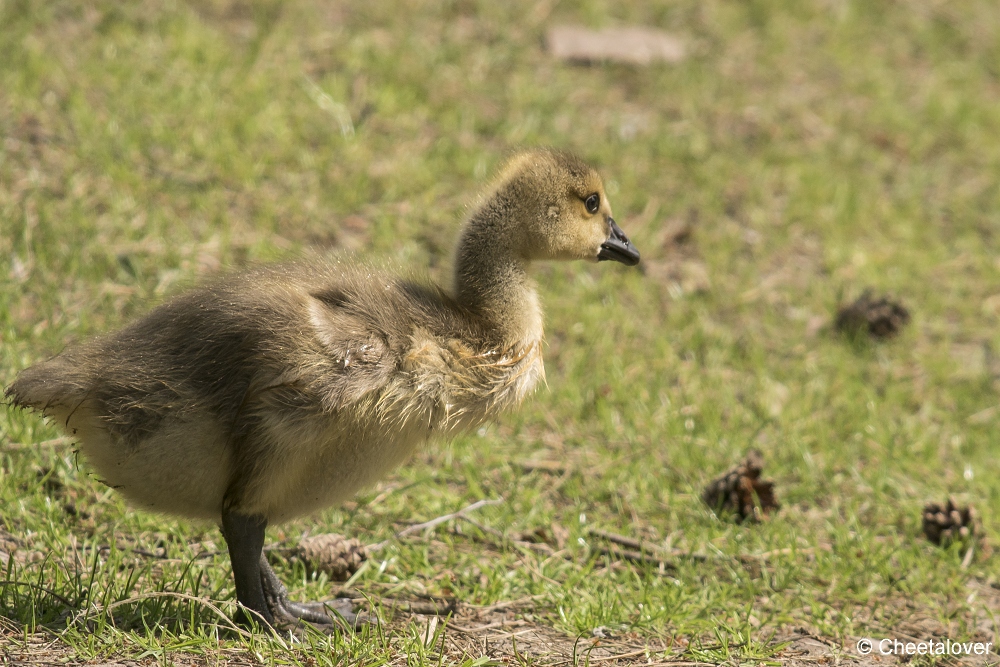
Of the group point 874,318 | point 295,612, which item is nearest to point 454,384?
point 295,612

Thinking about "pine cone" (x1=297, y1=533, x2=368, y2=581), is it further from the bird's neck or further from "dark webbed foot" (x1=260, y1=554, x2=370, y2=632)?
the bird's neck

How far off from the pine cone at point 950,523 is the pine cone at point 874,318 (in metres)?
1.83

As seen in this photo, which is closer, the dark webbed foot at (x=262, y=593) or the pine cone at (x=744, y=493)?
the dark webbed foot at (x=262, y=593)

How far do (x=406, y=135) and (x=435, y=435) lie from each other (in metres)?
4.09

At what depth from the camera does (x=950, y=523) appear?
15.3 feet

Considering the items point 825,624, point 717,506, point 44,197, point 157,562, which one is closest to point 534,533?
point 717,506

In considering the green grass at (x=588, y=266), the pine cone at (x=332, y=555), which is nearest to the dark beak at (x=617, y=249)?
the green grass at (x=588, y=266)

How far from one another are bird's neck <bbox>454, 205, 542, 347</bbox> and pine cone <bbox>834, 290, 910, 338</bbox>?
3261 millimetres

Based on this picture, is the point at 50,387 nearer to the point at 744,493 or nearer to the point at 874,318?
the point at 744,493

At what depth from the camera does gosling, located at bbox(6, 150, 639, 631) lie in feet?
10.6

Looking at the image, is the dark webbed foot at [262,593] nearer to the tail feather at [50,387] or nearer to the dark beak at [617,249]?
the tail feather at [50,387]

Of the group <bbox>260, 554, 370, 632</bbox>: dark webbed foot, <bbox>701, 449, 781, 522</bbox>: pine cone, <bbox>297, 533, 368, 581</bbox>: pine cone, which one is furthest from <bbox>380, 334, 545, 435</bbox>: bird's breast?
<bbox>701, 449, 781, 522</bbox>: pine cone

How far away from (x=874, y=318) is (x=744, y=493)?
2148mm

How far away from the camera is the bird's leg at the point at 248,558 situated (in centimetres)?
342
